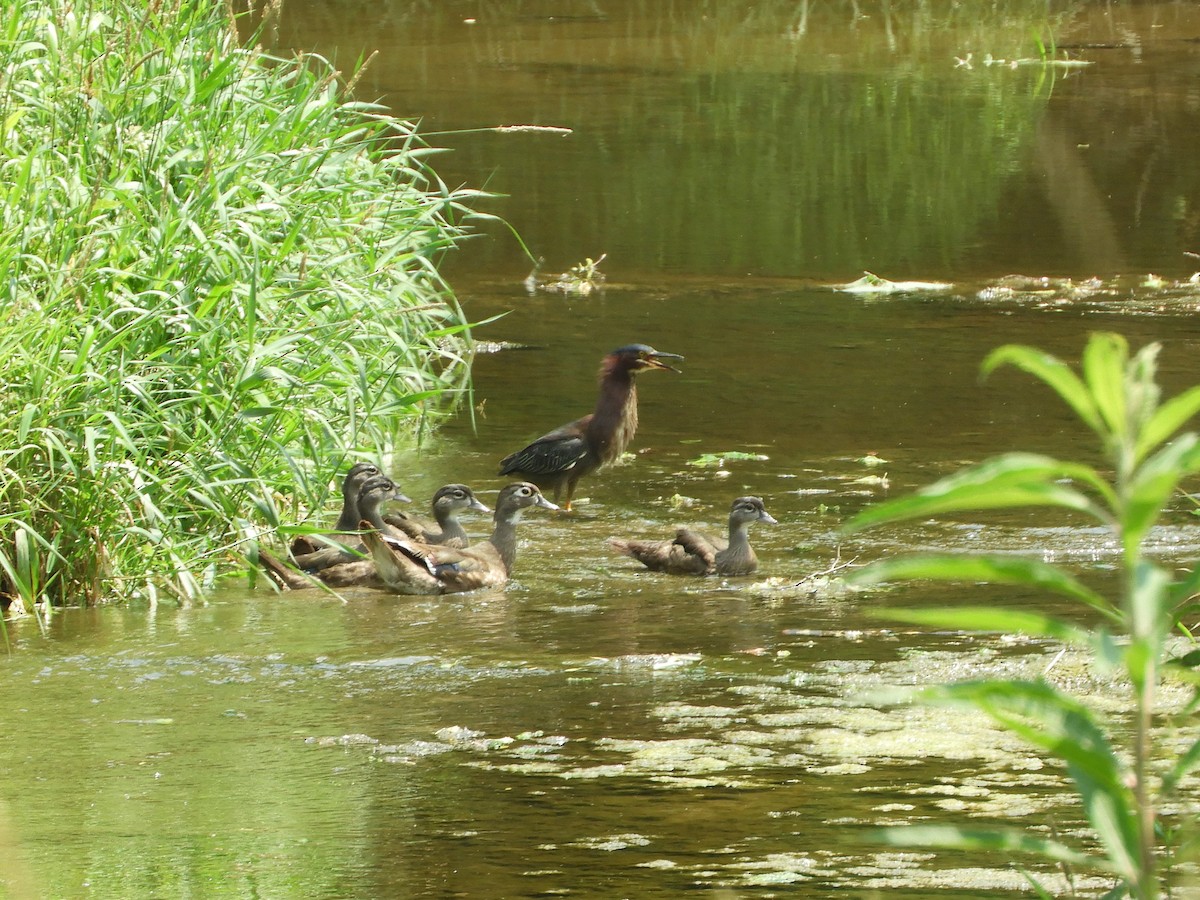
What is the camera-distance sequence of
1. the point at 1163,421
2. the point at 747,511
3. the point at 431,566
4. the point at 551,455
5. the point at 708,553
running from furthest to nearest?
the point at 551,455 < the point at 747,511 < the point at 708,553 < the point at 431,566 < the point at 1163,421

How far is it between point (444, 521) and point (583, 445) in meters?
Result: 1.16

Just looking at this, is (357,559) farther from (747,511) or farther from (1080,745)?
(1080,745)

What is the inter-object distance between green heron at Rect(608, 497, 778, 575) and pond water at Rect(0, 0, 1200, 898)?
122mm

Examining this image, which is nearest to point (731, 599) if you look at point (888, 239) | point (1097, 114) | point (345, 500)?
point (345, 500)

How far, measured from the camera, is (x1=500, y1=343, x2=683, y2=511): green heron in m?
9.11

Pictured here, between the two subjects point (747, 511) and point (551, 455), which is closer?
point (747, 511)

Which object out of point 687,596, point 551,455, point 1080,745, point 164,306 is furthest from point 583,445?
point 1080,745

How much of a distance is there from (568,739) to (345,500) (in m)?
2.78

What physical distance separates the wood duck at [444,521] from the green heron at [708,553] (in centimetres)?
85

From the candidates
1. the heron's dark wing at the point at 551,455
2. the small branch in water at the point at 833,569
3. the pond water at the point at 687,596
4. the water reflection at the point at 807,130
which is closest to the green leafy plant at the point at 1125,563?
the pond water at the point at 687,596

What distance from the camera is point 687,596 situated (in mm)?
7391

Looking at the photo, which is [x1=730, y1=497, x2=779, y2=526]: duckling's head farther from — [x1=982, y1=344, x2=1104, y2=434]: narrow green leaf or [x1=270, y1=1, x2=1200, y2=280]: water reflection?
[x1=270, y1=1, x2=1200, y2=280]: water reflection

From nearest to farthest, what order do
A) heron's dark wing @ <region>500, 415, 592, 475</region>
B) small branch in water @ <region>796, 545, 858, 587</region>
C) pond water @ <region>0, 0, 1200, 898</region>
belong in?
pond water @ <region>0, 0, 1200, 898</region> → small branch in water @ <region>796, 545, 858, 587</region> → heron's dark wing @ <region>500, 415, 592, 475</region>

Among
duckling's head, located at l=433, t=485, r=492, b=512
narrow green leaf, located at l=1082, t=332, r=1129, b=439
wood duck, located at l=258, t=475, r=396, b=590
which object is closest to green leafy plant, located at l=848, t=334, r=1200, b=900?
narrow green leaf, located at l=1082, t=332, r=1129, b=439
